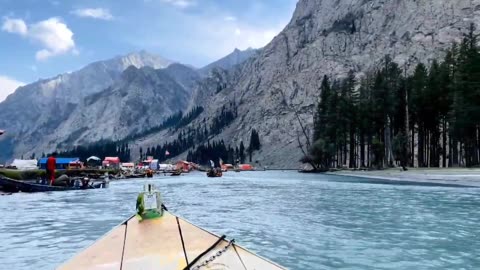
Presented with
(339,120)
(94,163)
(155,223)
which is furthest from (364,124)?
(94,163)

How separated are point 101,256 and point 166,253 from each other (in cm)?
134

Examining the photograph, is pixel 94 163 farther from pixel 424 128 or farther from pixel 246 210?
pixel 246 210

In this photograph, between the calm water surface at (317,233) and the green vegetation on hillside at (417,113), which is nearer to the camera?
the calm water surface at (317,233)

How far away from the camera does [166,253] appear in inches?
307

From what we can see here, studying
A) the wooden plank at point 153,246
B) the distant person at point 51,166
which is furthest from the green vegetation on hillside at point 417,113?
the wooden plank at point 153,246

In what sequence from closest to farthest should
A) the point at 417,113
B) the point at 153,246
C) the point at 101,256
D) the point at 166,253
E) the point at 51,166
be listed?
the point at 166,253, the point at 101,256, the point at 153,246, the point at 51,166, the point at 417,113

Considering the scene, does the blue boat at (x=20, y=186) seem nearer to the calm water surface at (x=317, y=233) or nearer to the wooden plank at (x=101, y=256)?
the calm water surface at (x=317, y=233)

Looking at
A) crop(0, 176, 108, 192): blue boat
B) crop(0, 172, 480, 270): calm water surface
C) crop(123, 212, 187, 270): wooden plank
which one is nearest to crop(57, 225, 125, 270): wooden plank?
crop(123, 212, 187, 270): wooden plank

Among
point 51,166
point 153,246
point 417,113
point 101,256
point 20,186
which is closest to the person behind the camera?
point 101,256

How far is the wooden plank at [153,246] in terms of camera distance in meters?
7.21

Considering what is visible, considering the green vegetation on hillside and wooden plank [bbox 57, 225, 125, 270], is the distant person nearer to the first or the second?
wooden plank [bbox 57, 225, 125, 270]

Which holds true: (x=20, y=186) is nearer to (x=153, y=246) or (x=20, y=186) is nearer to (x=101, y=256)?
(x=101, y=256)

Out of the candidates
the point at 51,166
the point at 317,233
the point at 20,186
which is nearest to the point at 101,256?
the point at 317,233

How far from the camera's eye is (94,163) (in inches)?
6496
